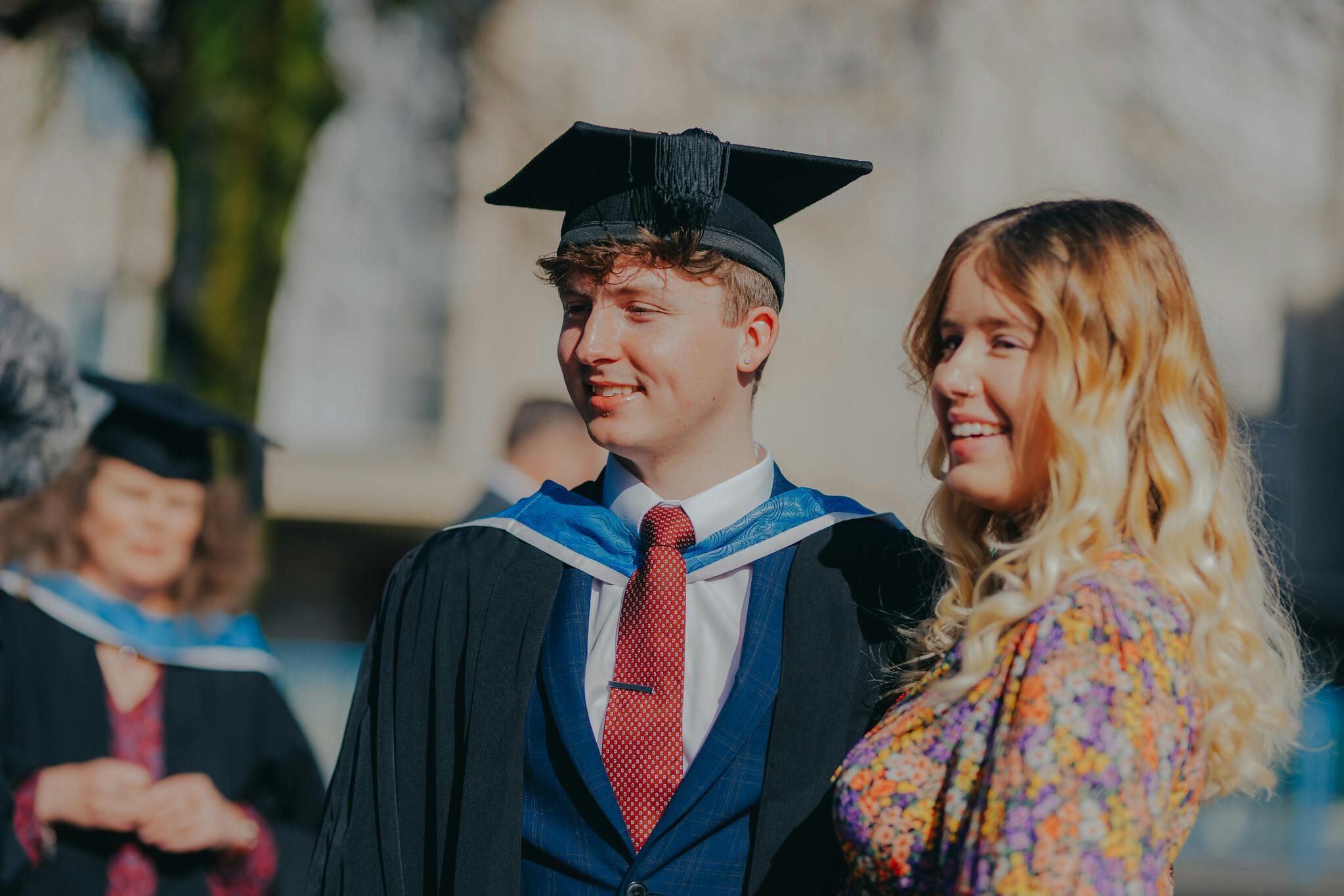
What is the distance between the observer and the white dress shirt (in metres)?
2.27

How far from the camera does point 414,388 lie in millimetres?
11219

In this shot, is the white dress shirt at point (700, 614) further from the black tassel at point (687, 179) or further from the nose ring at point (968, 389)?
the nose ring at point (968, 389)

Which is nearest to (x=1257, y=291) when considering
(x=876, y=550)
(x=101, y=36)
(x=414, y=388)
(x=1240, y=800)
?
(x=1240, y=800)

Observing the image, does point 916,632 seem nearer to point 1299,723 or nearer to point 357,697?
point 1299,723

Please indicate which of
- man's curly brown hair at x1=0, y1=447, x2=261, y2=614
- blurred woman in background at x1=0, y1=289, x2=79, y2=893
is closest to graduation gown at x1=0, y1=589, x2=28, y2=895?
blurred woman in background at x1=0, y1=289, x2=79, y2=893

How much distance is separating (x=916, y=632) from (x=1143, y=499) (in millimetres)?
468

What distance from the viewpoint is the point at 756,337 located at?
2.49 metres

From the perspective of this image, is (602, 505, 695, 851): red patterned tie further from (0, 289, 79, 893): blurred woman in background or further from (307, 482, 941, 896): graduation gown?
(0, 289, 79, 893): blurred woman in background

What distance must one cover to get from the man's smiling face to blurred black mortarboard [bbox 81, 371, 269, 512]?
1.52m

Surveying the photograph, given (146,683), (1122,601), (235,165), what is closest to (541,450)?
(235,165)

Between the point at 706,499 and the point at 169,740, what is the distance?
5.69 feet

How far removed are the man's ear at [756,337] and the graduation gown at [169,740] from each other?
1815 millimetres

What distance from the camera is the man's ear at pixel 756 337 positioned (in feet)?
8.10

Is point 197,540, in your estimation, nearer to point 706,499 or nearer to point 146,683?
point 146,683
